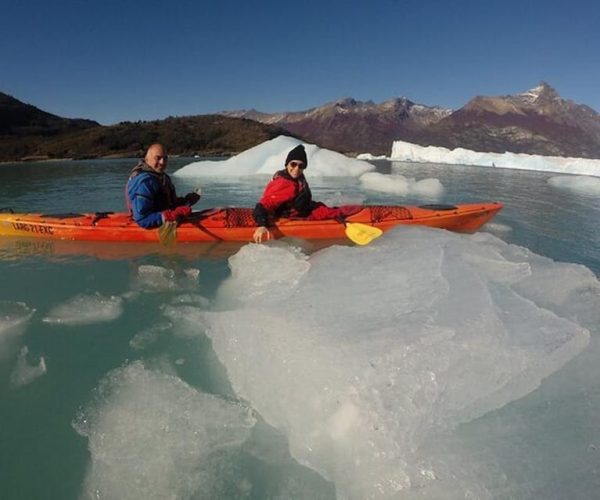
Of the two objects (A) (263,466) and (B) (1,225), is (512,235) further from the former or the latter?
(B) (1,225)

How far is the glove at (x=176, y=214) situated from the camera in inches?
216

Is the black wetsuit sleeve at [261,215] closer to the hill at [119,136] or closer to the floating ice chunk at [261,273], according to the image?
the floating ice chunk at [261,273]

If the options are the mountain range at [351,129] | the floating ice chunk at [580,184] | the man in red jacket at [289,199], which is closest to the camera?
the man in red jacket at [289,199]

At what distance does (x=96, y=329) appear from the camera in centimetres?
328

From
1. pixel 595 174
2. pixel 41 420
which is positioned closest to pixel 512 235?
pixel 41 420

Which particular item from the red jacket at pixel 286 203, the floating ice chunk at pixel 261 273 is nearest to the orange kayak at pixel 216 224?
the red jacket at pixel 286 203

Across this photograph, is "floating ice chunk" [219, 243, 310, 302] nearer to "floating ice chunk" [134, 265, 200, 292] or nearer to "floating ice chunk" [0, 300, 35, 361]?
"floating ice chunk" [134, 265, 200, 292]

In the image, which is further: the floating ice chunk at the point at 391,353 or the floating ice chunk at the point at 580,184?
the floating ice chunk at the point at 580,184

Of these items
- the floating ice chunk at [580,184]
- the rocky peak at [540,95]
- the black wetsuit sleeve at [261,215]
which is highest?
the rocky peak at [540,95]

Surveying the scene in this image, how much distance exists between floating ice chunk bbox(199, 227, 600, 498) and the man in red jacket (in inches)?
95.2

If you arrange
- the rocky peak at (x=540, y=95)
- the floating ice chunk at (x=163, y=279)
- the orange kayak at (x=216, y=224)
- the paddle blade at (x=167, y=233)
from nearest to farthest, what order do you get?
the floating ice chunk at (x=163, y=279) < the paddle blade at (x=167, y=233) < the orange kayak at (x=216, y=224) < the rocky peak at (x=540, y=95)

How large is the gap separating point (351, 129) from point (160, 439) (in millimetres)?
159002

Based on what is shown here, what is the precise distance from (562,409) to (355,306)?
117 centimetres

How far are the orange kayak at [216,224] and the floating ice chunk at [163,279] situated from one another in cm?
106
